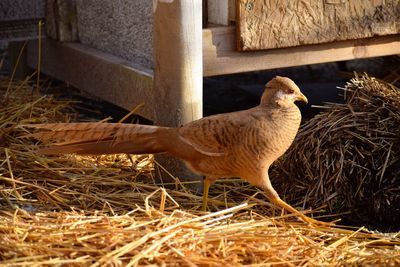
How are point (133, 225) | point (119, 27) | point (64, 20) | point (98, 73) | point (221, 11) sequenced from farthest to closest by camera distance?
point (64, 20) → point (98, 73) → point (119, 27) → point (221, 11) → point (133, 225)

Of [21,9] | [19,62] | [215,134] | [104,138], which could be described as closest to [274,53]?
[215,134]

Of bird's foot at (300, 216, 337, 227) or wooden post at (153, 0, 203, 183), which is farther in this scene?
wooden post at (153, 0, 203, 183)

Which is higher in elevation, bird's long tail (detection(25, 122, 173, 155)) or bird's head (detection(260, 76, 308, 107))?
bird's head (detection(260, 76, 308, 107))

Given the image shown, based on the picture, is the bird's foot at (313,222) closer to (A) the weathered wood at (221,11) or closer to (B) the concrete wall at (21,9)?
(A) the weathered wood at (221,11)

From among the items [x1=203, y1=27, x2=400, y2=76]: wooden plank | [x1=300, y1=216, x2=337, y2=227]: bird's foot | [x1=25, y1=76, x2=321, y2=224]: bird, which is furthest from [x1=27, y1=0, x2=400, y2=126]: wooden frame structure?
[x1=300, y1=216, x2=337, y2=227]: bird's foot

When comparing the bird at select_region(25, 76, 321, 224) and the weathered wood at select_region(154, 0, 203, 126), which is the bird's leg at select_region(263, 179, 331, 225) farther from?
the weathered wood at select_region(154, 0, 203, 126)

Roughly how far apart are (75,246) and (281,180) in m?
1.52

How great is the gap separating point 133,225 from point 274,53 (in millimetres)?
1711

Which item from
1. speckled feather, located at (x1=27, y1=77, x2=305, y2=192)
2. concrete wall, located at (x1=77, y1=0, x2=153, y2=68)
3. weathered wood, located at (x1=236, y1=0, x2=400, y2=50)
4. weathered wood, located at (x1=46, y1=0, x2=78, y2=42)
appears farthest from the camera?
weathered wood, located at (x1=46, y1=0, x2=78, y2=42)

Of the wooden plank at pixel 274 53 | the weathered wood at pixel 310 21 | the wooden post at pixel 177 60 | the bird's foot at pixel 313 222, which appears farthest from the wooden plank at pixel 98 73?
the bird's foot at pixel 313 222

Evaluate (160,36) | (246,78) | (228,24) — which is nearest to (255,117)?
(160,36)

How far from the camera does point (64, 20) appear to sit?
5.57 m

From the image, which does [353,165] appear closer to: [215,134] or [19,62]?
[215,134]

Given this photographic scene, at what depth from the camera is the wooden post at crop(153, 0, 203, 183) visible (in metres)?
3.80
